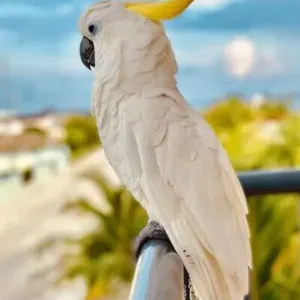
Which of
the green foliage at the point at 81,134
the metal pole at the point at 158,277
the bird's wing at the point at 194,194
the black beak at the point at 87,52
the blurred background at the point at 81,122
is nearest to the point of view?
the metal pole at the point at 158,277

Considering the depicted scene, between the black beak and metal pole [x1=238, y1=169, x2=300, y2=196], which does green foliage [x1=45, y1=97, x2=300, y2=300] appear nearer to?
metal pole [x1=238, y1=169, x2=300, y2=196]

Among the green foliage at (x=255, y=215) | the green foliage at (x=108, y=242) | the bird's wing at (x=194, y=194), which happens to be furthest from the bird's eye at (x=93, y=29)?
the green foliage at (x=108, y=242)

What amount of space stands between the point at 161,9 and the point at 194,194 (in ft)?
0.69

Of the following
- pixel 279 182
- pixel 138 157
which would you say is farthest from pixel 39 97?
pixel 138 157

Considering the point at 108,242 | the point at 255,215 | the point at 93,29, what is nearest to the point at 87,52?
the point at 93,29

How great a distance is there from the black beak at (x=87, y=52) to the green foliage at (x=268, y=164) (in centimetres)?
82

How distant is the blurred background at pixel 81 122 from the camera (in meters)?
2.49

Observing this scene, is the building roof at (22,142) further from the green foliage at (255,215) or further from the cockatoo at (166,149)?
the cockatoo at (166,149)

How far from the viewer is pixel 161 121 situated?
0.72 metres

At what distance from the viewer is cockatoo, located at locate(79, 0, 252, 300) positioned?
698mm

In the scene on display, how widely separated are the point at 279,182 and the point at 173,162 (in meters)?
0.33

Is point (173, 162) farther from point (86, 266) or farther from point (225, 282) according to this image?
point (86, 266)

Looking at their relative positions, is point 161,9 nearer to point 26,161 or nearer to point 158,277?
point 158,277

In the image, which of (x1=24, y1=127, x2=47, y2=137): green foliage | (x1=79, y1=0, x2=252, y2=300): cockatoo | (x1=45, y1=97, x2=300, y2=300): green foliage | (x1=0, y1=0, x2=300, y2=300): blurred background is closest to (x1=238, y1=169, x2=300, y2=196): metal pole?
(x1=79, y1=0, x2=252, y2=300): cockatoo
